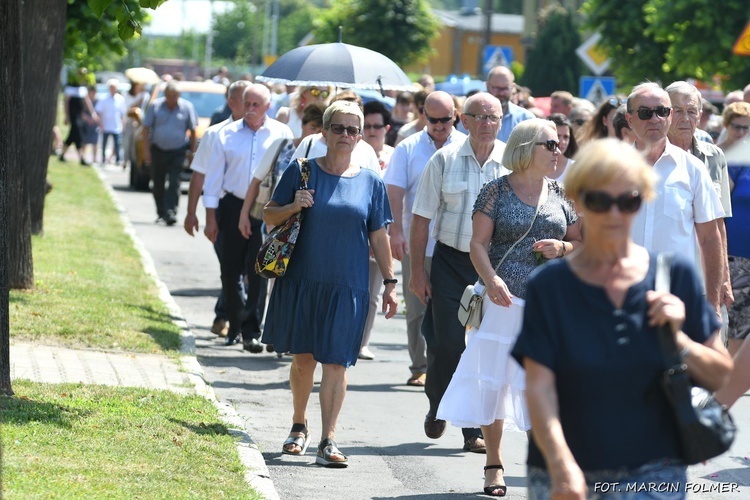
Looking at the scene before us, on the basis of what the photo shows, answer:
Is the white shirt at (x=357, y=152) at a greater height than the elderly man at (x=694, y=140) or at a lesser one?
lesser

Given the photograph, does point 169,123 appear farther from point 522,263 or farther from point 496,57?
point 522,263

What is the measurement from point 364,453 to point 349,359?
0.66m

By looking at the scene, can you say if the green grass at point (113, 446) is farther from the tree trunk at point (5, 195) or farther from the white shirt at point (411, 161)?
the white shirt at point (411, 161)

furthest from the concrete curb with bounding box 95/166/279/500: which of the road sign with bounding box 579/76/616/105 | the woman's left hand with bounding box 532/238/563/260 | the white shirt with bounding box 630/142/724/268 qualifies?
the road sign with bounding box 579/76/616/105

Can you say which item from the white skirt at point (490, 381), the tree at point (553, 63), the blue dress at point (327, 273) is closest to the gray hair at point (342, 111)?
the blue dress at point (327, 273)

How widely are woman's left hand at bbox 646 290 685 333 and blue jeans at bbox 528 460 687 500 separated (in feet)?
1.33

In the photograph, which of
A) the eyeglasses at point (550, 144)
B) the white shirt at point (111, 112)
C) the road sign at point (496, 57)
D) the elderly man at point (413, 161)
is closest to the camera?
the eyeglasses at point (550, 144)

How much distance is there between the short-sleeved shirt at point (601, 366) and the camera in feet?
12.7

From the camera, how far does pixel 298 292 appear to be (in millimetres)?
7590

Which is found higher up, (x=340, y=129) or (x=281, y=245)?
(x=340, y=129)

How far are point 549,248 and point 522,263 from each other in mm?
188

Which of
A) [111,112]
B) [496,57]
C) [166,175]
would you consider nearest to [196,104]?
[496,57]

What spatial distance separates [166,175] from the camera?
2058cm

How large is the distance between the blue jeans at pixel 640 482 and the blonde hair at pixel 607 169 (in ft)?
2.52
